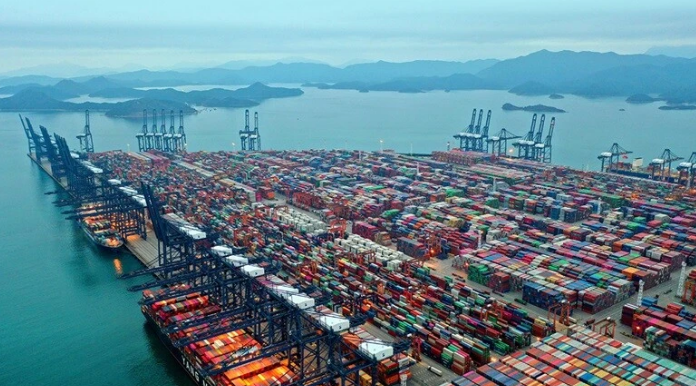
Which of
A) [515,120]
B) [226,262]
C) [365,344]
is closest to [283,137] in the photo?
[515,120]

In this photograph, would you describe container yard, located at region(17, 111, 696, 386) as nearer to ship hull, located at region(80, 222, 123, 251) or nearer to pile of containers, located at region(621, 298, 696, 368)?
pile of containers, located at region(621, 298, 696, 368)

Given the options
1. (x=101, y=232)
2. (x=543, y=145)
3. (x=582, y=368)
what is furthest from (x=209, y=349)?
(x=543, y=145)

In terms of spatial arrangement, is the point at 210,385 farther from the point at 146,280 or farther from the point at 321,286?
the point at 146,280

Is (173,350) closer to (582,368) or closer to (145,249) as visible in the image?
(145,249)

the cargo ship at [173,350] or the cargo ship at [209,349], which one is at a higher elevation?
the cargo ship at [209,349]

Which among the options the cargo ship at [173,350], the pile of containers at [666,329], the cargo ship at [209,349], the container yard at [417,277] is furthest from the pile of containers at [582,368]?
the cargo ship at [173,350]

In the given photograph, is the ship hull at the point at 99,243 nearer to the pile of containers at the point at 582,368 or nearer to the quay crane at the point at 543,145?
the pile of containers at the point at 582,368
